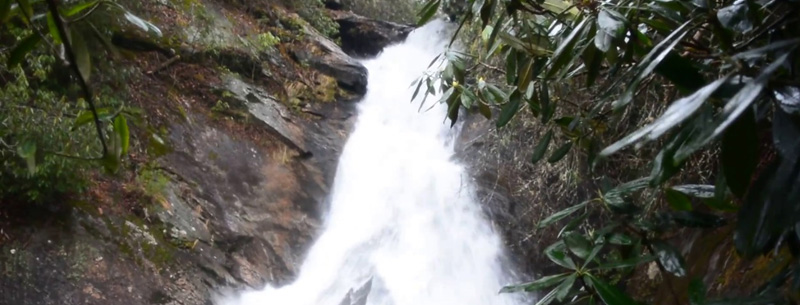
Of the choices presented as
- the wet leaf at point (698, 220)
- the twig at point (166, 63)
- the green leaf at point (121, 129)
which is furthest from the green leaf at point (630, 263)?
the twig at point (166, 63)

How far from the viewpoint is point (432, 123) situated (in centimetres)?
1006

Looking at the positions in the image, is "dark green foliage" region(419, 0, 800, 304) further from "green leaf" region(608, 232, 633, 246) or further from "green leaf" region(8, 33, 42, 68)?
"green leaf" region(8, 33, 42, 68)

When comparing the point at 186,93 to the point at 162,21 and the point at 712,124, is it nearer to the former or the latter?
the point at 162,21

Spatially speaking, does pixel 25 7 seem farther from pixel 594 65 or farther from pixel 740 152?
pixel 594 65

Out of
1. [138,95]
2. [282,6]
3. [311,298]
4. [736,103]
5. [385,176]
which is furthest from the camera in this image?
[282,6]

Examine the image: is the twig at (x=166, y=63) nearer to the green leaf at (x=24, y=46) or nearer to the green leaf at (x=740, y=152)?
the green leaf at (x=24, y=46)

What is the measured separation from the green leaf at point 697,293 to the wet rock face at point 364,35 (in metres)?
12.1

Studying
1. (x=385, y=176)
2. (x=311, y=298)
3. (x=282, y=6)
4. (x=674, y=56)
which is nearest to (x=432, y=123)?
(x=385, y=176)

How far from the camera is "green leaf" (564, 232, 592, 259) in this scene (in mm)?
1499

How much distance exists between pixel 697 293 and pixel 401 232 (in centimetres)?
639

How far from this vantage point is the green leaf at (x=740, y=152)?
0.77 meters

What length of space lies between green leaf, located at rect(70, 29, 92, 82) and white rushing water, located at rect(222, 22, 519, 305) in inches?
198

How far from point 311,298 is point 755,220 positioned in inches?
Result: 230

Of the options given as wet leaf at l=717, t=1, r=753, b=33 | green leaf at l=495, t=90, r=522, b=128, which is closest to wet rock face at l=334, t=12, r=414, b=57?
green leaf at l=495, t=90, r=522, b=128
